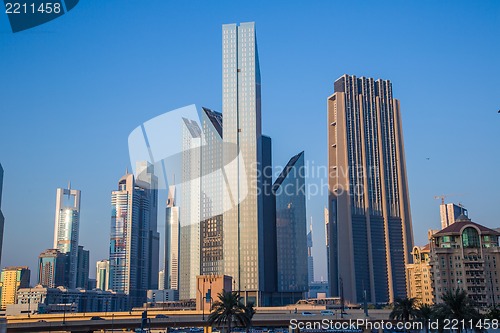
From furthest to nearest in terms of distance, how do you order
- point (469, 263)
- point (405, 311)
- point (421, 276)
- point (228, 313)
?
point (421, 276), point (469, 263), point (405, 311), point (228, 313)

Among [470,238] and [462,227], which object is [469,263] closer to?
[470,238]

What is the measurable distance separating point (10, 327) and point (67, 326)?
8007 millimetres

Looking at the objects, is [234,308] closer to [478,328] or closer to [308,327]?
[308,327]

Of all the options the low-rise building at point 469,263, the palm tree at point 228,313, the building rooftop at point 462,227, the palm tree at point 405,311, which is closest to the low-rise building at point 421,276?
the building rooftop at point 462,227

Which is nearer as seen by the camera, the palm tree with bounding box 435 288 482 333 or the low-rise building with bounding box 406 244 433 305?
the palm tree with bounding box 435 288 482 333

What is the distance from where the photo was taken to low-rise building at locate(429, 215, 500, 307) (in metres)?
117

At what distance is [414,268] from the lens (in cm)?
16125

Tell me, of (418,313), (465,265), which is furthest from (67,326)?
(465,265)

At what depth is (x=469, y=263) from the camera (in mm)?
118062

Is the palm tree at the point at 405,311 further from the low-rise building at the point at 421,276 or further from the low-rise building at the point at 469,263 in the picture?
the low-rise building at the point at 421,276

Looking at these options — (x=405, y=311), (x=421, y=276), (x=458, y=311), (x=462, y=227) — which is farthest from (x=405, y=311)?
(x=421, y=276)

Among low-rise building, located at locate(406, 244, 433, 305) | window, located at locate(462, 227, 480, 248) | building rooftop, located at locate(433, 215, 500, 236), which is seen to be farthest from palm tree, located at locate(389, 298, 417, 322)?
low-rise building, located at locate(406, 244, 433, 305)

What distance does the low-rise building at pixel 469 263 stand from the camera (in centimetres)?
11731

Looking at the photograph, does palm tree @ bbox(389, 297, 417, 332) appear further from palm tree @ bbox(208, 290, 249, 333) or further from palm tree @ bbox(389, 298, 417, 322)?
palm tree @ bbox(208, 290, 249, 333)
